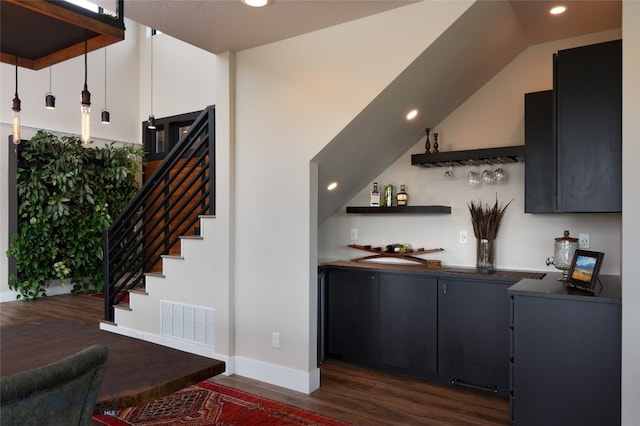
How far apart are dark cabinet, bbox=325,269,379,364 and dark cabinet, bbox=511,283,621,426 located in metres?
1.33

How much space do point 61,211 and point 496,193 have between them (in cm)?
564

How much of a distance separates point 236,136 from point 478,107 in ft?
6.54

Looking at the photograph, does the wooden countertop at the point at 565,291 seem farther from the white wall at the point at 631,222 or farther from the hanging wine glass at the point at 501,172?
the hanging wine glass at the point at 501,172

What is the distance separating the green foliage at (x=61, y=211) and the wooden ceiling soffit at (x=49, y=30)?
4.78m

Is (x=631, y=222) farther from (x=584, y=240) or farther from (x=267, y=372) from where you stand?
(x=267, y=372)

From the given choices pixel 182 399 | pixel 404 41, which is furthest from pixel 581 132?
pixel 182 399

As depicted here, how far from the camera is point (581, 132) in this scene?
2365mm

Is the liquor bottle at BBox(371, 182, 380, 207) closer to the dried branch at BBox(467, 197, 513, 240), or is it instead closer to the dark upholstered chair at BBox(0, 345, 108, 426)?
the dried branch at BBox(467, 197, 513, 240)

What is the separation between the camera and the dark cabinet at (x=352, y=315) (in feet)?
11.8

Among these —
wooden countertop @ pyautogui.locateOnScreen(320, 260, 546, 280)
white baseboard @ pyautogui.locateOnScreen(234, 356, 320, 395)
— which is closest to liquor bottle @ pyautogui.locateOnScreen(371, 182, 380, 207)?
wooden countertop @ pyautogui.locateOnScreen(320, 260, 546, 280)

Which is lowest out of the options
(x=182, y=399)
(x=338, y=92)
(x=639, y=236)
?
(x=182, y=399)

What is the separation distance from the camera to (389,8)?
9.06 feet

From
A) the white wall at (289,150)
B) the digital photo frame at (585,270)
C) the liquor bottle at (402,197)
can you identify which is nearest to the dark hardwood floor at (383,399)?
the white wall at (289,150)

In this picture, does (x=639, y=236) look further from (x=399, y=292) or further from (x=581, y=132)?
(x=399, y=292)
